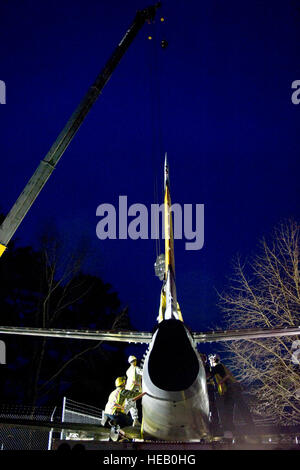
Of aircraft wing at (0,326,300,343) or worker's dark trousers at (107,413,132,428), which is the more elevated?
aircraft wing at (0,326,300,343)

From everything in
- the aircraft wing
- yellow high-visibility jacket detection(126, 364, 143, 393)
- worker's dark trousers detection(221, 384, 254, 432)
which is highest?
the aircraft wing

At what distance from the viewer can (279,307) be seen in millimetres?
17234

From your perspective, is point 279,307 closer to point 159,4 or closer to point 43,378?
point 159,4

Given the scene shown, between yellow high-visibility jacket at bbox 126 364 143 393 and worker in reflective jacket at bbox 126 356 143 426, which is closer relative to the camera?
worker in reflective jacket at bbox 126 356 143 426

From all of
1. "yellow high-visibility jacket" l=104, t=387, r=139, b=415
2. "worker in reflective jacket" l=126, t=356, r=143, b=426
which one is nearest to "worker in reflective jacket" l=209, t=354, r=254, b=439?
"worker in reflective jacket" l=126, t=356, r=143, b=426

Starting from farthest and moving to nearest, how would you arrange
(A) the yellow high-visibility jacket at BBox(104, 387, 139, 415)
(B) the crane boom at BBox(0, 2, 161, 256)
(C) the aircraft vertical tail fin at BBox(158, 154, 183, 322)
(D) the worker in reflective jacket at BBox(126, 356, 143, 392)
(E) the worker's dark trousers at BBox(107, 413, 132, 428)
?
(B) the crane boom at BBox(0, 2, 161, 256) → (D) the worker in reflective jacket at BBox(126, 356, 143, 392) → (A) the yellow high-visibility jacket at BBox(104, 387, 139, 415) → (C) the aircraft vertical tail fin at BBox(158, 154, 183, 322) → (E) the worker's dark trousers at BBox(107, 413, 132, 428)

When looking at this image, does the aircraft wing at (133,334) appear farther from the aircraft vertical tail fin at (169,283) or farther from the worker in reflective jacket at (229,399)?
the worker in reflective jacket at (229,399)

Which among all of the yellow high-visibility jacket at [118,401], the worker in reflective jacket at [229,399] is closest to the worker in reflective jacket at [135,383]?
the yellow high-visibility jacket at [118,401]

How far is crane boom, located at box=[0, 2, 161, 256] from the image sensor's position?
31.2 ft

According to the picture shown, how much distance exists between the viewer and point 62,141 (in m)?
10.8

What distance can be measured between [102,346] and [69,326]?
2.85 meters

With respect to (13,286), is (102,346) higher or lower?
Answer: lower

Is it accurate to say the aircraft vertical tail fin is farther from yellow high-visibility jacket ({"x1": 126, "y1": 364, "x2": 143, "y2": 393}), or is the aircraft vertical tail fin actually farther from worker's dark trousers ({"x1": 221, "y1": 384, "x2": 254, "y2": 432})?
yellow high-visibility jacket ({"x1": 126, "y1": 364, "x2": 143, "y2": 393})
